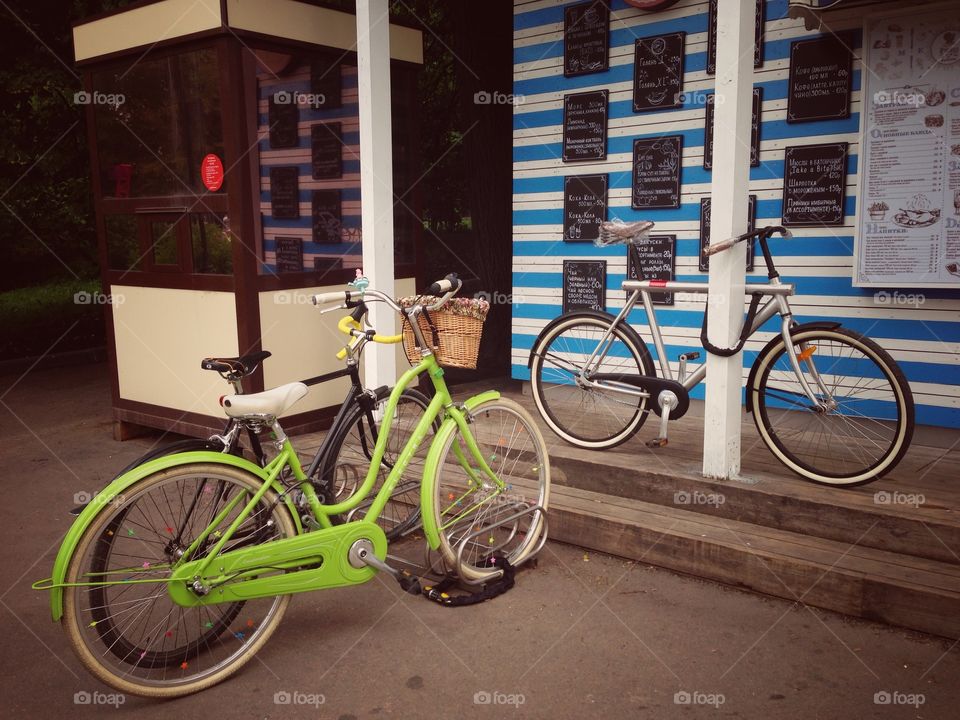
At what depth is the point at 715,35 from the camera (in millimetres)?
5492

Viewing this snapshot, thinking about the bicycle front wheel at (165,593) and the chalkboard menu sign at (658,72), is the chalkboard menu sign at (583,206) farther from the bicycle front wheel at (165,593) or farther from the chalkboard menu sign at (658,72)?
the bicycle front wheel at (165,593)

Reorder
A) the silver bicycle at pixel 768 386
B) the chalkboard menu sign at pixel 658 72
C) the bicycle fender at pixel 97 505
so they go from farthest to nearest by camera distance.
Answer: the chalkboard menu sign at pixel 658 72
the silver bicycle at pixel 768 386
the bicycle fender at pixel 97 505

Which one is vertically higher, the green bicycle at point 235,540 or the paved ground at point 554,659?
the green bicycle at point 235,540

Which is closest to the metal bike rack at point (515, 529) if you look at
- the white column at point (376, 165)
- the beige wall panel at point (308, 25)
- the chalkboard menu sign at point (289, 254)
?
the white column at point (376, 165)

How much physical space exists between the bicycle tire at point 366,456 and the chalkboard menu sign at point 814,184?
2.81 meters

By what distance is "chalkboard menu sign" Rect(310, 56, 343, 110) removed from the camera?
241 inches

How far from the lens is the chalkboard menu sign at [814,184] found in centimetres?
517

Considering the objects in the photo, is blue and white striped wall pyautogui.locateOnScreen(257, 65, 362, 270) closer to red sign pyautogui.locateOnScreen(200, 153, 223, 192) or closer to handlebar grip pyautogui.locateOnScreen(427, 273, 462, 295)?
red sign pyautogui.locateOnScreen(200, 153, 223, 192)

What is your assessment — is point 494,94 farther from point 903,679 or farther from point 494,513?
point 903,679

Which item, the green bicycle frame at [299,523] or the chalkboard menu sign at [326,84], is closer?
the green bicycle frame at [299,523]

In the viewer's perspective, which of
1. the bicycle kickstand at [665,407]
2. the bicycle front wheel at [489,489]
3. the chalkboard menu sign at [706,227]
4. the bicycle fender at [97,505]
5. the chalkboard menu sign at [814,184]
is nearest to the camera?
the bicycle fender at [97,505]

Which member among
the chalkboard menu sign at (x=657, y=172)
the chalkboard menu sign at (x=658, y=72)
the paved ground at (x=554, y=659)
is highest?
the chalkboard menu sign at (x=658, y=72)

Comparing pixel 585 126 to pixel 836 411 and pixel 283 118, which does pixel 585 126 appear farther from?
pixel 836 411

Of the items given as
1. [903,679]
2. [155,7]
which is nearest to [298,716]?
[903,679]
